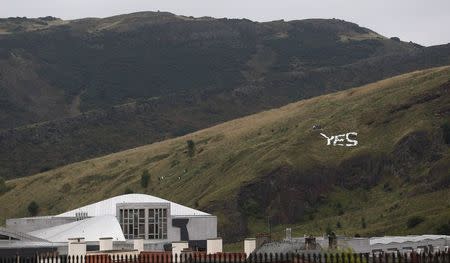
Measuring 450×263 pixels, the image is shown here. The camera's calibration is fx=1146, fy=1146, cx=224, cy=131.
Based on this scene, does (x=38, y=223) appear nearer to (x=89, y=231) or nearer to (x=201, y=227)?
(x=201, y=227)

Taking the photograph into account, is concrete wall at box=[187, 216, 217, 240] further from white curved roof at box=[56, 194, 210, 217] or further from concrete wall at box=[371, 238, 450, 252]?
concrete wall at box=[371, 238, 450, 252]

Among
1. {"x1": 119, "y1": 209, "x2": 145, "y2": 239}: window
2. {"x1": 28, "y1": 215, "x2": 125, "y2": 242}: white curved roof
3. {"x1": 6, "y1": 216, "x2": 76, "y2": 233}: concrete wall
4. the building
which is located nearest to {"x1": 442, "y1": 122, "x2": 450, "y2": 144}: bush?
the building

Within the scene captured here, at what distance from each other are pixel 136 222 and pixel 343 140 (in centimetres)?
7439

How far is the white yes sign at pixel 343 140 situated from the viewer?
19338cm

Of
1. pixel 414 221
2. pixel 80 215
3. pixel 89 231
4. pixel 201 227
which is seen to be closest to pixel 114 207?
pixel 80 215

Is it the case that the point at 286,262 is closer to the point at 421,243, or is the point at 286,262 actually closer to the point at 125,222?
the point at 421,243

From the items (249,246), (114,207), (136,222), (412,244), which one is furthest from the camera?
(114,207)

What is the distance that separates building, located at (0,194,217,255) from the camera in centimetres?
11569

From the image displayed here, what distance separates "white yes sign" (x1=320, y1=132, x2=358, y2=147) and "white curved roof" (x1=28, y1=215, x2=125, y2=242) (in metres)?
81.3

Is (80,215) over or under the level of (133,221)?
over

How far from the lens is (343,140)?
195 meters

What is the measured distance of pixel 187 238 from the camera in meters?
133

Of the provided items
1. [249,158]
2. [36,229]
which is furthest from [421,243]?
[249,158]

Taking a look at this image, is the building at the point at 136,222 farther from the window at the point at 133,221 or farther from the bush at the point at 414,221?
the bush at the point at 414,221
